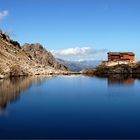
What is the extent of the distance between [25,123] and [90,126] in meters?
9.26

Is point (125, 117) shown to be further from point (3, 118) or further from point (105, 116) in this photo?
point (3, 118)

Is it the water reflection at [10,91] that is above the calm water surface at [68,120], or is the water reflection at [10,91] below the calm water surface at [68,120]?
above

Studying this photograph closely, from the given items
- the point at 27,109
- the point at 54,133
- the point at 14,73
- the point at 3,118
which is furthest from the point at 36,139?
the point at 14,73

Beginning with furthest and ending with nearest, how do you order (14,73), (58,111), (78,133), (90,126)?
1. (14,73)
2. (58,111)
3. (90,126)
4. (78,133)

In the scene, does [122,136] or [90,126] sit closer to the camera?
[122,136]

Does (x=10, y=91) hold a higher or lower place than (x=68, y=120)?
higher

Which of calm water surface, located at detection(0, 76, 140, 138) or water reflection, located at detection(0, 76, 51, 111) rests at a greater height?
water reflection, located at detection(0, 76, 51, 111)

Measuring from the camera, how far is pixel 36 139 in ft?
128

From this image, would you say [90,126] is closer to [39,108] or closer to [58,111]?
[58,111]

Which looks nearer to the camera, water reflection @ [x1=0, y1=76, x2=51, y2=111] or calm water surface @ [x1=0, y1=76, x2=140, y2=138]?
calm water surface @ [x1=0, y1=76, x2=140, y2=138]

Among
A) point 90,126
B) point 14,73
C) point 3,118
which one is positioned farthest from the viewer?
point 14,73

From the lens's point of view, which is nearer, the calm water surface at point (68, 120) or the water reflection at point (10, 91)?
the calm water surface at point (68, 120)

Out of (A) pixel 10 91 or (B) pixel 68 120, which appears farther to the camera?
(A) pixel 10 91

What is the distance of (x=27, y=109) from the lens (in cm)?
6356
